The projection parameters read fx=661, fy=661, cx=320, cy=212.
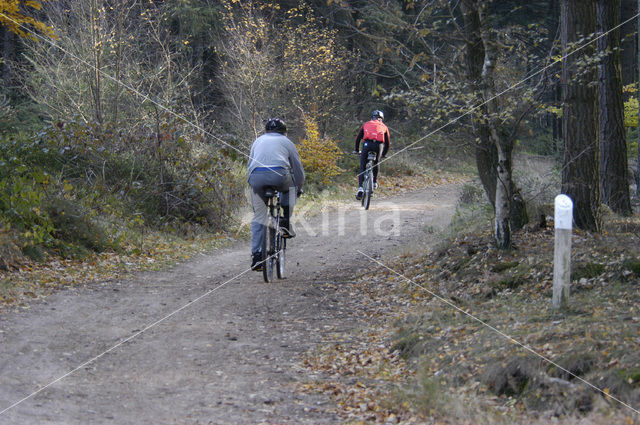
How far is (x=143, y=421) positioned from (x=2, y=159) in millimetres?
8285

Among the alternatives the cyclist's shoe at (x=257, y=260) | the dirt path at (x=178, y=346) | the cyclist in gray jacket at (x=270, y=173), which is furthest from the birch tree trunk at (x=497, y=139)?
the cyclist's shoe at (x=257, y=260)

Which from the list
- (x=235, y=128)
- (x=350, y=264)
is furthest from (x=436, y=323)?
(x=235, y=128)

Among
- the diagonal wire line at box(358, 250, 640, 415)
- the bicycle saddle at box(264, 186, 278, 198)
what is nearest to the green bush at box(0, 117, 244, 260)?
the bicycle saddle at box(264, 186, 278, 198)

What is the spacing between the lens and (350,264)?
1173 cm

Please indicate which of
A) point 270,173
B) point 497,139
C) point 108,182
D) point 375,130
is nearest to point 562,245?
point 497,139

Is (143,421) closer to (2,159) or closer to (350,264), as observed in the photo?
(350,264)

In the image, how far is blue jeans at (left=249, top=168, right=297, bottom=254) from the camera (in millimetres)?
9203

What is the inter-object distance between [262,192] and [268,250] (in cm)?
89

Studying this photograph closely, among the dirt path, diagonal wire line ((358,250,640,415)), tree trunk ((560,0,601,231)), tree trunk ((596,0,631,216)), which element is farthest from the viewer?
tree trunk ((596,0,631,216))

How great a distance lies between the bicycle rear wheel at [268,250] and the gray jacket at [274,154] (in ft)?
2.70

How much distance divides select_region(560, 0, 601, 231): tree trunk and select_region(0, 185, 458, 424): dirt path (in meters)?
3.47

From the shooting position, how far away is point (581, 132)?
31.0 ft

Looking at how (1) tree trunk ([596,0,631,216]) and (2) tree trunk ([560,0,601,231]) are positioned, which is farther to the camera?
(1) tree trunk ([596,0,631,216])

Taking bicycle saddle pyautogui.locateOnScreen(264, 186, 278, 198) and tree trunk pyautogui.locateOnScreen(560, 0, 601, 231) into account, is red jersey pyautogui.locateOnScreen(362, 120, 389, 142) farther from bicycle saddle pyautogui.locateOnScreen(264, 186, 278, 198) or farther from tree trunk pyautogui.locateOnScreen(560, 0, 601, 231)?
bicycle saddle pyautogui.locateOnScreen(264, 186, 278, 198)
